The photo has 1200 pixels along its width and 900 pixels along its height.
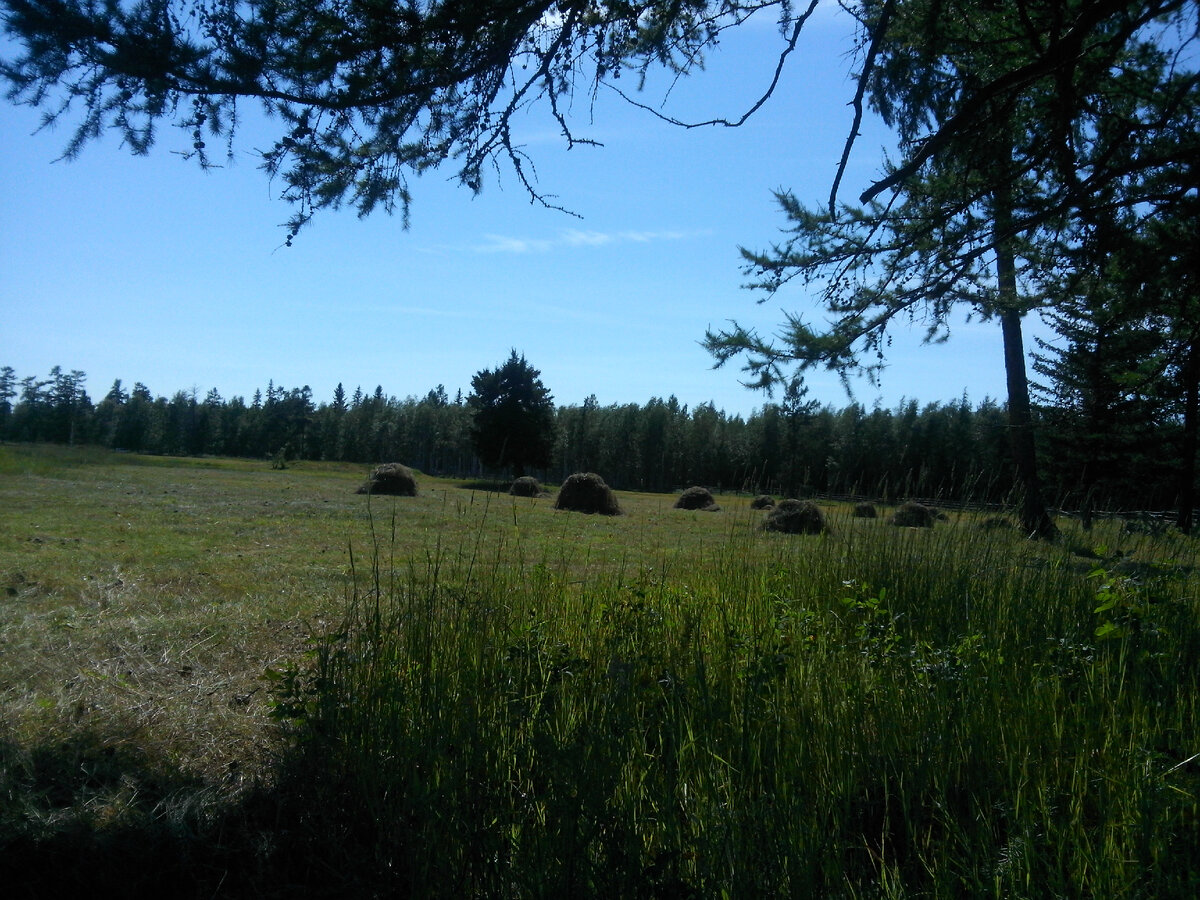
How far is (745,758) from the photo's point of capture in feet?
8.27

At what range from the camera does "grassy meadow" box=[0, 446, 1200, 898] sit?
6.72ft

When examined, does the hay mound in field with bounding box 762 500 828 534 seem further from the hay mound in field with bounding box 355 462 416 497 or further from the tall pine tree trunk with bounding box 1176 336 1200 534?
the hay mound in field with bounding box 355 462 416 497

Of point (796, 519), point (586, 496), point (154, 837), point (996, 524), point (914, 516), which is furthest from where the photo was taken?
point (586, 496)

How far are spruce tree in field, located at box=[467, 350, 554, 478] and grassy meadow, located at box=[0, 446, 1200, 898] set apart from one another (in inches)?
351

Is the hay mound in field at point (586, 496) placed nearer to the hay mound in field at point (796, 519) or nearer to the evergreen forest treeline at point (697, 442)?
the evergreen forest treeline at point (697, 442)

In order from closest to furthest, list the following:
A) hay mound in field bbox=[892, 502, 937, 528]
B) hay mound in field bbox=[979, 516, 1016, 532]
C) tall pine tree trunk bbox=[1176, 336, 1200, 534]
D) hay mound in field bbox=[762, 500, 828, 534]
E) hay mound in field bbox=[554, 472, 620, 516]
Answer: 1. tall pine tree trunk bbox=[1176, 336, 1200, 534]
2. hay mound in field bbox=[979, 516, 1016, 532]
3. hay mound in field bbox=[892, 502, 937, 528]
4. hay mound in field bbox=[762, 500, 828, 534]
5. hay mound in field bbox=[554, 472, 620, 516]

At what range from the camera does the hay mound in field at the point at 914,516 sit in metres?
5.55

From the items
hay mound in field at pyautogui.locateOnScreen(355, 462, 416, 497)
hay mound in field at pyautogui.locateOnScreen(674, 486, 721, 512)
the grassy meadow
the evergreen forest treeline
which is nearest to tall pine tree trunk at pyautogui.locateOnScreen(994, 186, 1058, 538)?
the evergreen forest treeline

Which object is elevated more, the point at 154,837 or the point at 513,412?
the point at 513,412

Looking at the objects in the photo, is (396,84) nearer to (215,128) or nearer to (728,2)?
(215,128)

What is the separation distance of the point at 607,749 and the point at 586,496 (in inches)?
464

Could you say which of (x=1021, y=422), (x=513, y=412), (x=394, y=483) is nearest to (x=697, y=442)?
(x=513, y=412)

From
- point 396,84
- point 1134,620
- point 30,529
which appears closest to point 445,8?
point 396,84

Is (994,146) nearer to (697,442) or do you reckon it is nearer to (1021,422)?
(1021,422)
